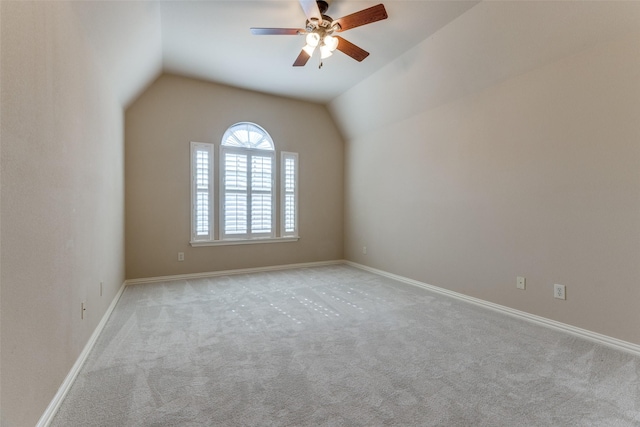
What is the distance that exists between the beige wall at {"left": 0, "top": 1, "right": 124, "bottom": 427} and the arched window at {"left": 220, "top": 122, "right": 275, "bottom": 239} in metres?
2.26

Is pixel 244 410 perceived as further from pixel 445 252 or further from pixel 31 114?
pixel 445 252

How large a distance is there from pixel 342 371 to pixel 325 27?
2818 mm

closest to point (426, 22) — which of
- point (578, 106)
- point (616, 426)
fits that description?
point (578, 106)

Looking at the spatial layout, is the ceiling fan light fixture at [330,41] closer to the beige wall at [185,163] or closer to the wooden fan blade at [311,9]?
the wooden fan blade at [311,9]

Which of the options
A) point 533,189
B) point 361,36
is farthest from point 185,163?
point 533,189

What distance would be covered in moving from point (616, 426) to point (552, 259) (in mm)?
1546

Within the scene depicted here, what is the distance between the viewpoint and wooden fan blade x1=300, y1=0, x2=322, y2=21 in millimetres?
2406

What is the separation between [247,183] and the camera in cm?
489

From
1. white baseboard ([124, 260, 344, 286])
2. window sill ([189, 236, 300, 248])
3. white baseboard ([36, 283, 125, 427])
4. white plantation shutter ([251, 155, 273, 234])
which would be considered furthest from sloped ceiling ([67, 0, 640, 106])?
white baseboard ([124, 260, 344, 286])

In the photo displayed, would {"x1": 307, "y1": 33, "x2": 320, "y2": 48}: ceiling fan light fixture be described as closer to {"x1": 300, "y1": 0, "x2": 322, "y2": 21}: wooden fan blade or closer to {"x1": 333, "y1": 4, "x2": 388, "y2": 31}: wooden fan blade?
{"x1": 300, "y1": 0, "x2": 322, "y2": 21}: wooden fan blade

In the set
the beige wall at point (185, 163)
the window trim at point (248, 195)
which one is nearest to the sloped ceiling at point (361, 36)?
the beige wall at point (185, 163)

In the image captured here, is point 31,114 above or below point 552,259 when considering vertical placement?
above

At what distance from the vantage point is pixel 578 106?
2525 mm

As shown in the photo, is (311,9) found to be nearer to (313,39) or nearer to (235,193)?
(313,39)
